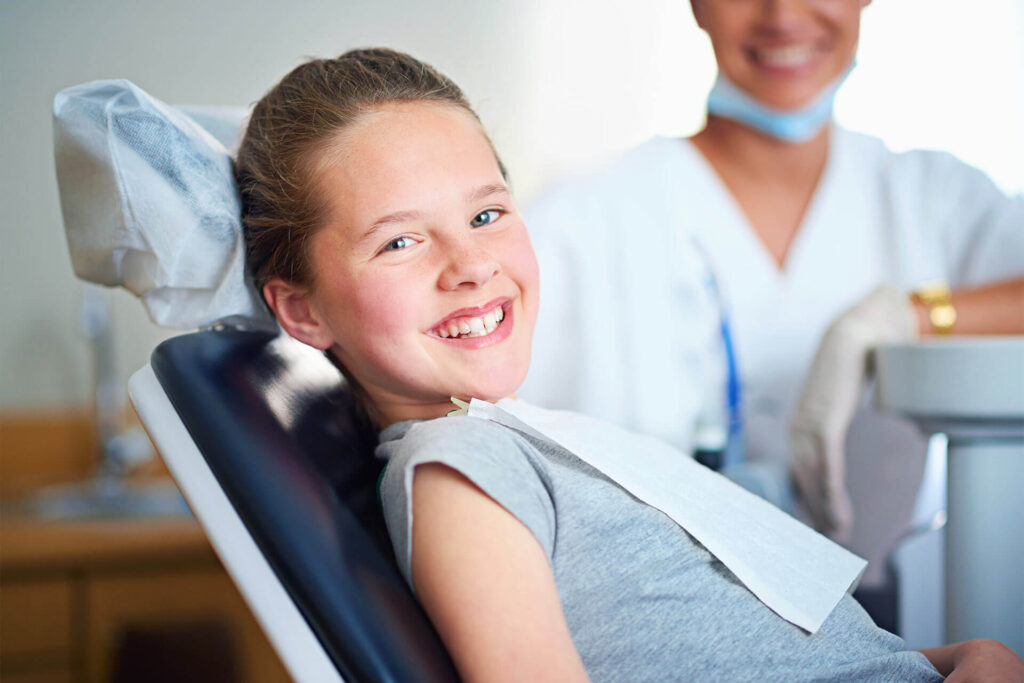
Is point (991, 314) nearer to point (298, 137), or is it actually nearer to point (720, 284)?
point (720, 284)

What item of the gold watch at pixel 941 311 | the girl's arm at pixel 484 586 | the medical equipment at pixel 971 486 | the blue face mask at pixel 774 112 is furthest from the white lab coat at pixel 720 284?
the girl's arm at pixel 484 586

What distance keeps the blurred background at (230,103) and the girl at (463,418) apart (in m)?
0.91

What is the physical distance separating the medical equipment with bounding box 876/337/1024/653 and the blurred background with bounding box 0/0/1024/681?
84 cm

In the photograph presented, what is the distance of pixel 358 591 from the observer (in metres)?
0.53

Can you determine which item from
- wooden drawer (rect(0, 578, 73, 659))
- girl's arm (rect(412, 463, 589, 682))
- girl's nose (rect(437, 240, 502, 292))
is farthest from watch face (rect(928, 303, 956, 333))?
wooden drawer (rect(0, 578, 73, 659))

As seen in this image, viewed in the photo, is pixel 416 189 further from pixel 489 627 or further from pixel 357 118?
pixel 489 627

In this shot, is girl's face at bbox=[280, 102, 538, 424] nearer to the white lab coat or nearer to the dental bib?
the dental bib

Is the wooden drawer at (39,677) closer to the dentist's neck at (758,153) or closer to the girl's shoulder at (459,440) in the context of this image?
the girl's shoulder at (459,440)

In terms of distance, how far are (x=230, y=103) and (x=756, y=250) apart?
4.25 ft

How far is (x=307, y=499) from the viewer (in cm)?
57

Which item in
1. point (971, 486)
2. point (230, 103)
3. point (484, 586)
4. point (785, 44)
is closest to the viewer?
point (484, 586)

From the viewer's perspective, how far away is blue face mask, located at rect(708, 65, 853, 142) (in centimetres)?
162

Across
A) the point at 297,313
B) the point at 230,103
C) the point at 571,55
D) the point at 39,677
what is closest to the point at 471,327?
the point at 297,313

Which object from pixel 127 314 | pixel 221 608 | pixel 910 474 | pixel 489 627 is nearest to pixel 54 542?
pixel 221 608
